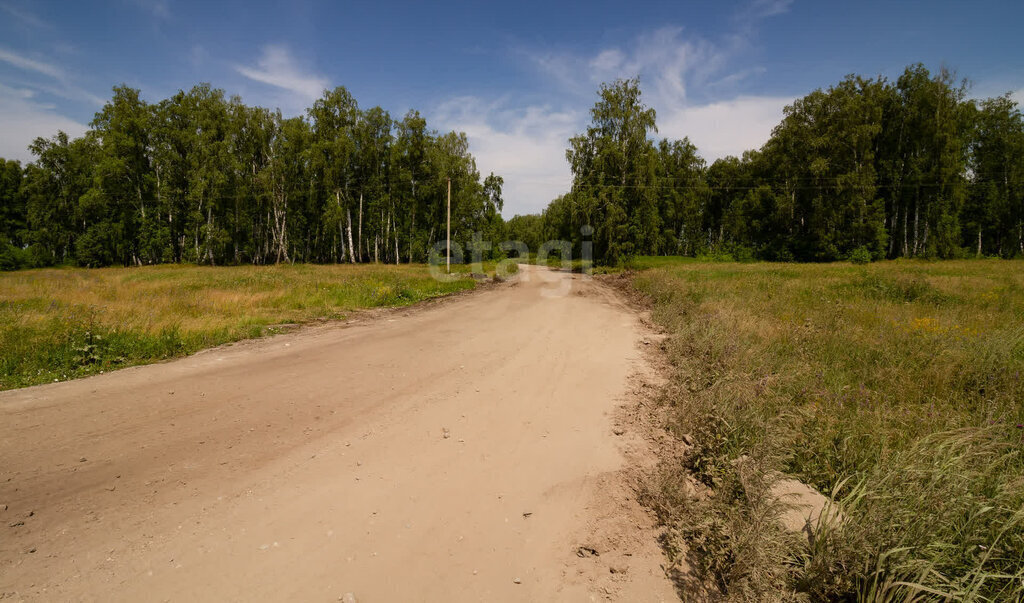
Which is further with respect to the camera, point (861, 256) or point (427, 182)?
point (427, 182)

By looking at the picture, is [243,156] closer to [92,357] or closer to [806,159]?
[92,357]

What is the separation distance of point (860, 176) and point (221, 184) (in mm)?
61683

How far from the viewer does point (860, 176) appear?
120 feet

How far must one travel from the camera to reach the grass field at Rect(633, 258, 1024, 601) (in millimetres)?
2559

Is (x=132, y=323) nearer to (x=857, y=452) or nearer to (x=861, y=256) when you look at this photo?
(x=857, y=452)

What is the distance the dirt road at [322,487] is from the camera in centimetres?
265

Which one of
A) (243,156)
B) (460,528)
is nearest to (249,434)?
(460,528)

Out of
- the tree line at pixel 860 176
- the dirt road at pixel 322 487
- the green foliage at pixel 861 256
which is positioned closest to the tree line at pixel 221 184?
the tree line at pixel 860 176

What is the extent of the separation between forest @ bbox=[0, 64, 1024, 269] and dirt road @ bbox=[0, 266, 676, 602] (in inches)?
1126

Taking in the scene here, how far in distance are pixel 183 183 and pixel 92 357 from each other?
46.2 m

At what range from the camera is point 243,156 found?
1650 inches

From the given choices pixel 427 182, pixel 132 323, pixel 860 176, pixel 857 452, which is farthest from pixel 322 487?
pixel 860 176

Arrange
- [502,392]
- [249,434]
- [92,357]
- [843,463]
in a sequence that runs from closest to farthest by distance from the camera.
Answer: [843,463]
[249,434]
[502,392]
[92,357]

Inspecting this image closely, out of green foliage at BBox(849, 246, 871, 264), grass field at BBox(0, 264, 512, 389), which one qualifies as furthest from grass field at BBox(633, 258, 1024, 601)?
green foliage at BBox(849, 246, 871, 264)
